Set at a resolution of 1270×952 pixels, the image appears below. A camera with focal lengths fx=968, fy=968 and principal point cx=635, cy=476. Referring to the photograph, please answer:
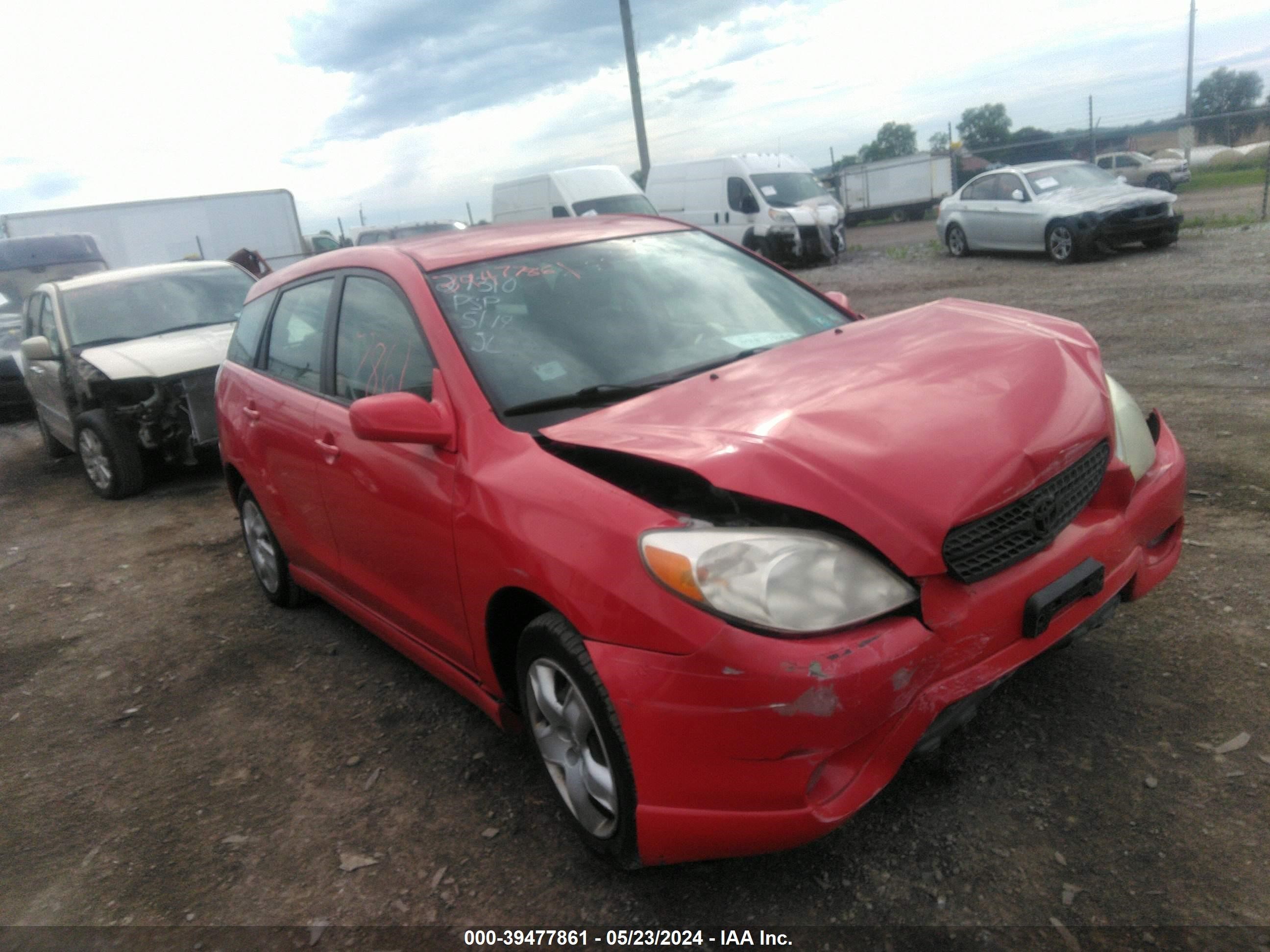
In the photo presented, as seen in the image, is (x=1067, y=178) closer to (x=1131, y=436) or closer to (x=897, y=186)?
(x=1131, y=436)

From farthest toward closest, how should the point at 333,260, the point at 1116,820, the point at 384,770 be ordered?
the point at 333,260 < the point at 384,770 < the point at 1116,820

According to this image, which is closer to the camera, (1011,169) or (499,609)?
(499,609)

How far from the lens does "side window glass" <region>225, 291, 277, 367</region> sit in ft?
15.1

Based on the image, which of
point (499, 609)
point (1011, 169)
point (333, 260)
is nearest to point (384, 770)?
point (499, 609)

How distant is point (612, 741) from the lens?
231 centimetres

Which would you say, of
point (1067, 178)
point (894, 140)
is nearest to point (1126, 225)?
point (1067, 178)

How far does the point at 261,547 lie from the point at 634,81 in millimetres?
20388

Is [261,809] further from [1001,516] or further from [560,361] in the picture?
[1001,516]

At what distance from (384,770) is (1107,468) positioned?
2469 millimetres

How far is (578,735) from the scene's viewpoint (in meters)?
2.49

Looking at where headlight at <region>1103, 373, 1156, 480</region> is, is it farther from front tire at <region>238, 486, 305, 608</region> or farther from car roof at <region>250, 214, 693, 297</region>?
front tire at <region>238, 486, 305, 608</region>

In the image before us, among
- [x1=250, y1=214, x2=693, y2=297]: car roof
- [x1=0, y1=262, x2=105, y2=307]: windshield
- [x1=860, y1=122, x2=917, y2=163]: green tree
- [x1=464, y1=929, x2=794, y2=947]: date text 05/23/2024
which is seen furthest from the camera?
[x1=860, y1=122, x2=917, y2=163]: green tree

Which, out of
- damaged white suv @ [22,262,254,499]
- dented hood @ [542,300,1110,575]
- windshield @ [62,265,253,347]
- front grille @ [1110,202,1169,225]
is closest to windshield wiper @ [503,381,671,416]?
dented hood @ [542,300,1110,575]

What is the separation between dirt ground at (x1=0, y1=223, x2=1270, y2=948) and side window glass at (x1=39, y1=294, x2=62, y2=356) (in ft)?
12.5
